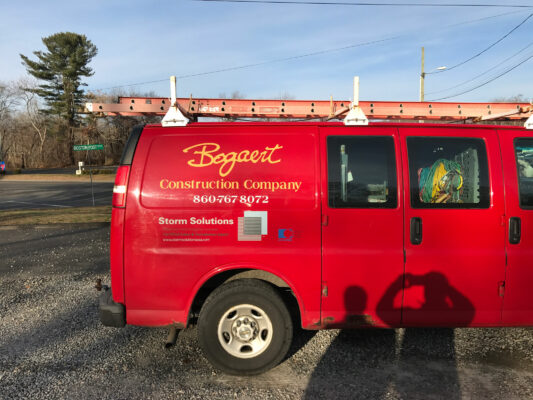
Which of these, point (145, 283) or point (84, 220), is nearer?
point (145, 283)

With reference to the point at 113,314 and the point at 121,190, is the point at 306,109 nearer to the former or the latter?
the point at 121,190

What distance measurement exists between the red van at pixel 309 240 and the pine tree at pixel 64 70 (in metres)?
57.2

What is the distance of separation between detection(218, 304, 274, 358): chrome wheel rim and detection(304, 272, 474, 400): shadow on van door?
1.70 ft

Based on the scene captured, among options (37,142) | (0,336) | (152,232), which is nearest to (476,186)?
(152,232)

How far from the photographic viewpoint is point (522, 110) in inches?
149

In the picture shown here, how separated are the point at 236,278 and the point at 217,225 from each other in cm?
49

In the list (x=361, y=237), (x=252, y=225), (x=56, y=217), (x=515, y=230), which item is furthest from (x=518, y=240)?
(x=56, y=217)

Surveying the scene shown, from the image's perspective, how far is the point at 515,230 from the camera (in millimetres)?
2959

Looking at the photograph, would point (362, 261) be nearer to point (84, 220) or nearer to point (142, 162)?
point (142, 162)

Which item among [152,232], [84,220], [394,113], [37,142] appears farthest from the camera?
[37,142]

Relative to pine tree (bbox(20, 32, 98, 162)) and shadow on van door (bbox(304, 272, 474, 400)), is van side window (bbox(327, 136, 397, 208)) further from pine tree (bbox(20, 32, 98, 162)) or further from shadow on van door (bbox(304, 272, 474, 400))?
pine tree (bbox(20, 32, 98, 162))

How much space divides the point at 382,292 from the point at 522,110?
260 cm

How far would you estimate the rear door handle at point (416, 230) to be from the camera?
2.95 meters

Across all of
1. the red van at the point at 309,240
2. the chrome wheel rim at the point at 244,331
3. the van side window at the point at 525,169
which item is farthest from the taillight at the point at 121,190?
the van side window at the point at 525,169
